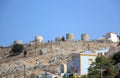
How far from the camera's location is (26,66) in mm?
125312

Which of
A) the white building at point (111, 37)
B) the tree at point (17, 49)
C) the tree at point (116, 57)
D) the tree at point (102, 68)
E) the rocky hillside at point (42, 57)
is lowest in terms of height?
the tree at point (102, 68)

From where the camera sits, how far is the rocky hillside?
397 ft

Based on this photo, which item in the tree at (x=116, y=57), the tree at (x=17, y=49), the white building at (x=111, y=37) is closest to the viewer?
the tree at (x=116, y=57)

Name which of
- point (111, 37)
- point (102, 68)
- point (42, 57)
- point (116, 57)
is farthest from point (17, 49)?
point (102, 68)

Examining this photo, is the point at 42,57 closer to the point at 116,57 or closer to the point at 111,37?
the point at 111,37

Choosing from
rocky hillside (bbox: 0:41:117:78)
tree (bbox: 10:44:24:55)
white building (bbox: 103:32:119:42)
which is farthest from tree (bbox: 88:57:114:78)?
tree (bbox: 10:44:24:55)

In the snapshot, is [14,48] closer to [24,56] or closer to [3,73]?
[24,56]

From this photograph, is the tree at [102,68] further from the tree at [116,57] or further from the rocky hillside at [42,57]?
the rocky hillside at [42,57]

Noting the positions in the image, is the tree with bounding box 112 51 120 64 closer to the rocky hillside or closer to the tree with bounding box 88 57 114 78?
the tree with bounding box 88 57 114 78

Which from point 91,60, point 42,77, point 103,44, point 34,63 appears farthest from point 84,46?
point 91,60

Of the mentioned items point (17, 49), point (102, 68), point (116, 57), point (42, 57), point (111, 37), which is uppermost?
point (111, 37)

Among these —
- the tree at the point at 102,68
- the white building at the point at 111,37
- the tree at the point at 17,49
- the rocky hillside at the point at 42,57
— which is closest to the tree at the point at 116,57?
the tree at the point at 102,68

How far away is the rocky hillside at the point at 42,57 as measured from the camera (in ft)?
397

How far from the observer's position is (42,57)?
131m
